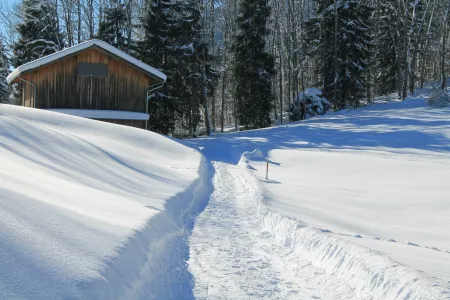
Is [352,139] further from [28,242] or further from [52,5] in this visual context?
[52,5]

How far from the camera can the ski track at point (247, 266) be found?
4398 millimetres

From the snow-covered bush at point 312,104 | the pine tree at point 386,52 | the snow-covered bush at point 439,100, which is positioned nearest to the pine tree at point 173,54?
the snow-covered bush at point 312,104

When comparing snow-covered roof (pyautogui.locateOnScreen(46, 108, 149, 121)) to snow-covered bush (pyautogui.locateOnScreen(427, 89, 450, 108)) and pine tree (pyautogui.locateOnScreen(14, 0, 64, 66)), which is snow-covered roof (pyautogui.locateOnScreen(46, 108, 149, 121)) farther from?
snow-covered bush (pyautogui.locateOnScreen(427, 89, 450, 108))

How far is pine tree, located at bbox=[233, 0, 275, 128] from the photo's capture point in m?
31.6

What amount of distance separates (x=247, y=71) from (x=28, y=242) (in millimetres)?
29573

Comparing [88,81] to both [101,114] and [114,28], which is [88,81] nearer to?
[101,114]

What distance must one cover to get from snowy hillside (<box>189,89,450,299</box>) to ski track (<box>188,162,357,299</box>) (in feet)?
0.05

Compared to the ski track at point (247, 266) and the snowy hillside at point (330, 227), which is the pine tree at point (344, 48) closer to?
the snowy hillside at point (330, 227)

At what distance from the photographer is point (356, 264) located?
4512mm

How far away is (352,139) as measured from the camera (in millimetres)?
19734

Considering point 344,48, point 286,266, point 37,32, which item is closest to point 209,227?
point 286,266

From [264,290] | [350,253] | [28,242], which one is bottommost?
[264,290]

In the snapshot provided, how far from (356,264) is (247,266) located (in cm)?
150

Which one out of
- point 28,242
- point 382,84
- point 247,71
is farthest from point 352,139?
point 382,84
